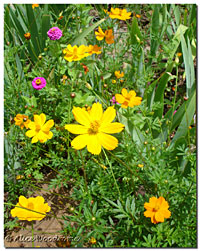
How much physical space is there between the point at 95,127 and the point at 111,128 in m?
0.05

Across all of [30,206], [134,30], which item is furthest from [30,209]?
[134,30]

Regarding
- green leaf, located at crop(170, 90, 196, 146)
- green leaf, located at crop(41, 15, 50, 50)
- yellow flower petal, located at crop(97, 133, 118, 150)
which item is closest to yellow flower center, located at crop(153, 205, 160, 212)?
yellow flower petal, located at crop(97, 133, 118, 150)

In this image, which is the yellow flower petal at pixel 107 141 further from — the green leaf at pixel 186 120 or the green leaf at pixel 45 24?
the green leaf at pixel 45 24

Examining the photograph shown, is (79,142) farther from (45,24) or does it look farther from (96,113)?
(45,24)

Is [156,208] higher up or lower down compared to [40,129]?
lower down

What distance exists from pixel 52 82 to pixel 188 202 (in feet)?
3.15

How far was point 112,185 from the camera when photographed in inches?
47.3

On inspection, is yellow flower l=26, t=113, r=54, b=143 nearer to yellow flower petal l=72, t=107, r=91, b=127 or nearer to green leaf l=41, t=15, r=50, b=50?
yellow flower petal l=72, t=107, r=91, b=127

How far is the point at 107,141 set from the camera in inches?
34.3

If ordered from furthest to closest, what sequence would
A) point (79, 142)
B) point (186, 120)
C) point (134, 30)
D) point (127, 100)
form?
point (134, 30) < point (186, 120) < point (127, 100) < point (79, 142)

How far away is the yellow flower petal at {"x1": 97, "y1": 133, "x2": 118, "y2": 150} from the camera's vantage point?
845 mm

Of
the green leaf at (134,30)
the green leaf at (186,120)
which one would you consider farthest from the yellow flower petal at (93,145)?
the green leaf at (134,30)

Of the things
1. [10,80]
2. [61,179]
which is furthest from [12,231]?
[10,80]

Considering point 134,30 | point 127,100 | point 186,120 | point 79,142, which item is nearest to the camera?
point 79,142
